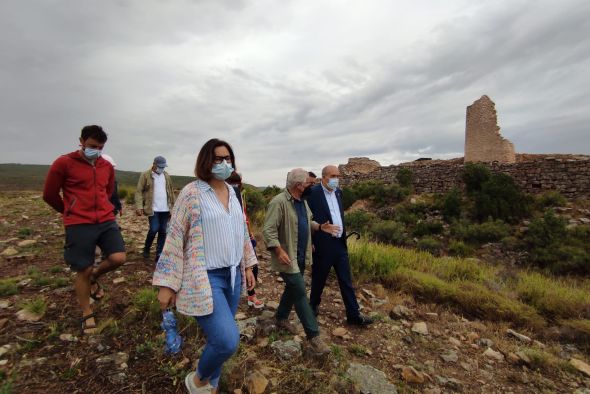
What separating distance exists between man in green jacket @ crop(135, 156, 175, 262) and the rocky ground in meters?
0.78

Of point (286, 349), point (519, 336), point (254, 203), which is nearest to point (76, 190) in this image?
point (286, 349)

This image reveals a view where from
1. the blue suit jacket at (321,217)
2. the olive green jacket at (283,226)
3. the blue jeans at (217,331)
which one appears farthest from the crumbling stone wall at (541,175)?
the blue jeans at (217,331)

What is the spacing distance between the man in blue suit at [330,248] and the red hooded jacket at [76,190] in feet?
7.41

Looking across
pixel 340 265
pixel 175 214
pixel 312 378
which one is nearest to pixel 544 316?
pixel 340 265

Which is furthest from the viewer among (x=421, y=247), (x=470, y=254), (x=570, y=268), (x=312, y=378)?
(x=421, y=247)

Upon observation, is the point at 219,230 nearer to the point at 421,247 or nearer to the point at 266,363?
the point at 266,363

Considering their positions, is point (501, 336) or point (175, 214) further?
point (501, 336)

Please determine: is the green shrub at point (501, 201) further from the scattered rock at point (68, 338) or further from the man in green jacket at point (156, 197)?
the scattered rock at point (68, 338)

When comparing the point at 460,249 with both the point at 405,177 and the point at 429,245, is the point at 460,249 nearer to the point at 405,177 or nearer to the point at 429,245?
the point at 429,245

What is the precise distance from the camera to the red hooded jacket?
2.93m

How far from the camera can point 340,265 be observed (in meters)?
3.86

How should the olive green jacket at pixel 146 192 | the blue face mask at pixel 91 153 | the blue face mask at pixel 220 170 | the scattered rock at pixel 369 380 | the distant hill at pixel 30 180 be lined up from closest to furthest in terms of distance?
1. the blue face mask at pixel 220 170
2. the scattered rock at pixel 369 380
3. the blue face mask at pixel 91 153
4. the olive green jacket at pixel 146 192
5. the distant hill at pixel 30 180

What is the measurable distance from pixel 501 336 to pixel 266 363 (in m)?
3.10

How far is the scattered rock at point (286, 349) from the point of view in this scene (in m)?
3.05
